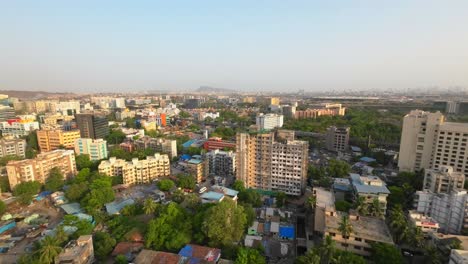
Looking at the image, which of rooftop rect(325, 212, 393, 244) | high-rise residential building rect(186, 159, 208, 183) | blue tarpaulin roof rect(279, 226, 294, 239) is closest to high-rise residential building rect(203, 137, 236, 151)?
high-rise residential building rect(186, 159, 208, 183)

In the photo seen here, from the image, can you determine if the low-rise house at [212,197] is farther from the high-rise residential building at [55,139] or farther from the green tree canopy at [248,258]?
the high-rise residential building at [55,139]

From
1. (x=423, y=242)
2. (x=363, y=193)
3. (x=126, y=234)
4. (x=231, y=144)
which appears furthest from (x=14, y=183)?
(x=423, y=242)

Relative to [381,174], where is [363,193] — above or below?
above

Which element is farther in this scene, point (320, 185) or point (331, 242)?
point (320, 185)

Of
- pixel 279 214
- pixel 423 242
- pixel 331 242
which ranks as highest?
pixel 331 242

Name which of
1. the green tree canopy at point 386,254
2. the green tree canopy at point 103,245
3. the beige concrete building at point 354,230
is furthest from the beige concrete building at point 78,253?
the green tree canopy at point 386,254

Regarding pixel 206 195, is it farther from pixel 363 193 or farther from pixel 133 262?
pixel 363 193

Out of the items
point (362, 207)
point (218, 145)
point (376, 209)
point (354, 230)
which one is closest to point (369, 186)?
point (376, 209)
